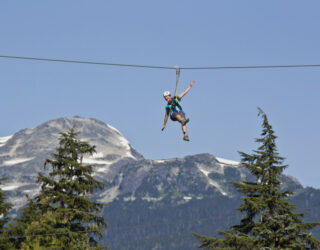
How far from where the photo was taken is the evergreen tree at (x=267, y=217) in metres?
38.2

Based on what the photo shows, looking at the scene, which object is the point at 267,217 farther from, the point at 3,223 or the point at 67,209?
the point at 3,223

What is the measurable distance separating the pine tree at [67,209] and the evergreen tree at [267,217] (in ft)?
23.1

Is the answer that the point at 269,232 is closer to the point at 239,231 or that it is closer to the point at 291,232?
the point at 291,232

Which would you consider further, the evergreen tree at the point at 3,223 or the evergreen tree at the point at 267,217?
the evergreen tree at the point at 3,223

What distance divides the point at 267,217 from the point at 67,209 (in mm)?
12090

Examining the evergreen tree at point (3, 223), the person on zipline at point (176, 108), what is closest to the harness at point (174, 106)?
the person on zipline at point (176, 108)

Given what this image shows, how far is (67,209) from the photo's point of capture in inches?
1655

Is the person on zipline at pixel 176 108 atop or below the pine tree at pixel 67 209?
atop

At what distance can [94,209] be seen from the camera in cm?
4441

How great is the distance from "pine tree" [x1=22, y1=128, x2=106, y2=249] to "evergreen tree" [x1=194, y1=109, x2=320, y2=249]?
704 centimetres

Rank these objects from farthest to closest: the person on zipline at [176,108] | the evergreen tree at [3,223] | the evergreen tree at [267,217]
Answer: the evergreen tree at [3,223] < the evergreen tree at [267,217] < the person on zipline at [176,108]

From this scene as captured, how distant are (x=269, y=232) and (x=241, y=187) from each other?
23.5 feet

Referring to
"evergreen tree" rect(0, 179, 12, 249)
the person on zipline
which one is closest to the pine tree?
"evergreen tree" rect(0, 179, 12, 249)

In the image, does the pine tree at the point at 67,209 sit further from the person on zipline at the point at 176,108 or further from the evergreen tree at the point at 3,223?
the person on zipline at the point at 176,108
